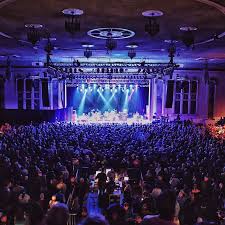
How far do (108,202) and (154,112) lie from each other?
796 inches

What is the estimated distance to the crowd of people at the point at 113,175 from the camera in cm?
725

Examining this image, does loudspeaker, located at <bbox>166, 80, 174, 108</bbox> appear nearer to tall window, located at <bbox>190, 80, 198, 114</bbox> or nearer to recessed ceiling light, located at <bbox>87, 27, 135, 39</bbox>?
tall window, located at <bbox>190, 80, 198, 114</bbox>

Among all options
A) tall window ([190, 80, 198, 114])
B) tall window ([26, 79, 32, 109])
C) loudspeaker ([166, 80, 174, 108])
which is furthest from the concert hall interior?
loudspeaker ([166, 80, 174, 108])

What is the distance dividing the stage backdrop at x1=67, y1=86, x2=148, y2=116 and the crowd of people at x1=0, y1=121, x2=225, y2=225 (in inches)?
600

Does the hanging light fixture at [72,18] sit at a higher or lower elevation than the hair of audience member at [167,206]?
higher

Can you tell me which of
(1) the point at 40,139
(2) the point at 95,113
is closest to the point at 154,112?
(2) the point at 95,113

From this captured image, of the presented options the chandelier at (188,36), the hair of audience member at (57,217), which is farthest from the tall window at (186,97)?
the hair of audience member at (57,217)

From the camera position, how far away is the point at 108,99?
33.9m

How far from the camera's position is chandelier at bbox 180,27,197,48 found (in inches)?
381

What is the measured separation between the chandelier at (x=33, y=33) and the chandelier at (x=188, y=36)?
435 cm

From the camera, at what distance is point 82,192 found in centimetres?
916

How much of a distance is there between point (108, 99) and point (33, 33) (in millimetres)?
23672

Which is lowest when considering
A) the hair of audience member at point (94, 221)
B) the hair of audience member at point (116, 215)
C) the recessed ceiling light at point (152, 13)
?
the hair of audience member at point (116, 215)

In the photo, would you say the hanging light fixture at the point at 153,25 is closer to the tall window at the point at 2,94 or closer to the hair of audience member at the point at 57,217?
the hair of audience member at the point at 57,217
